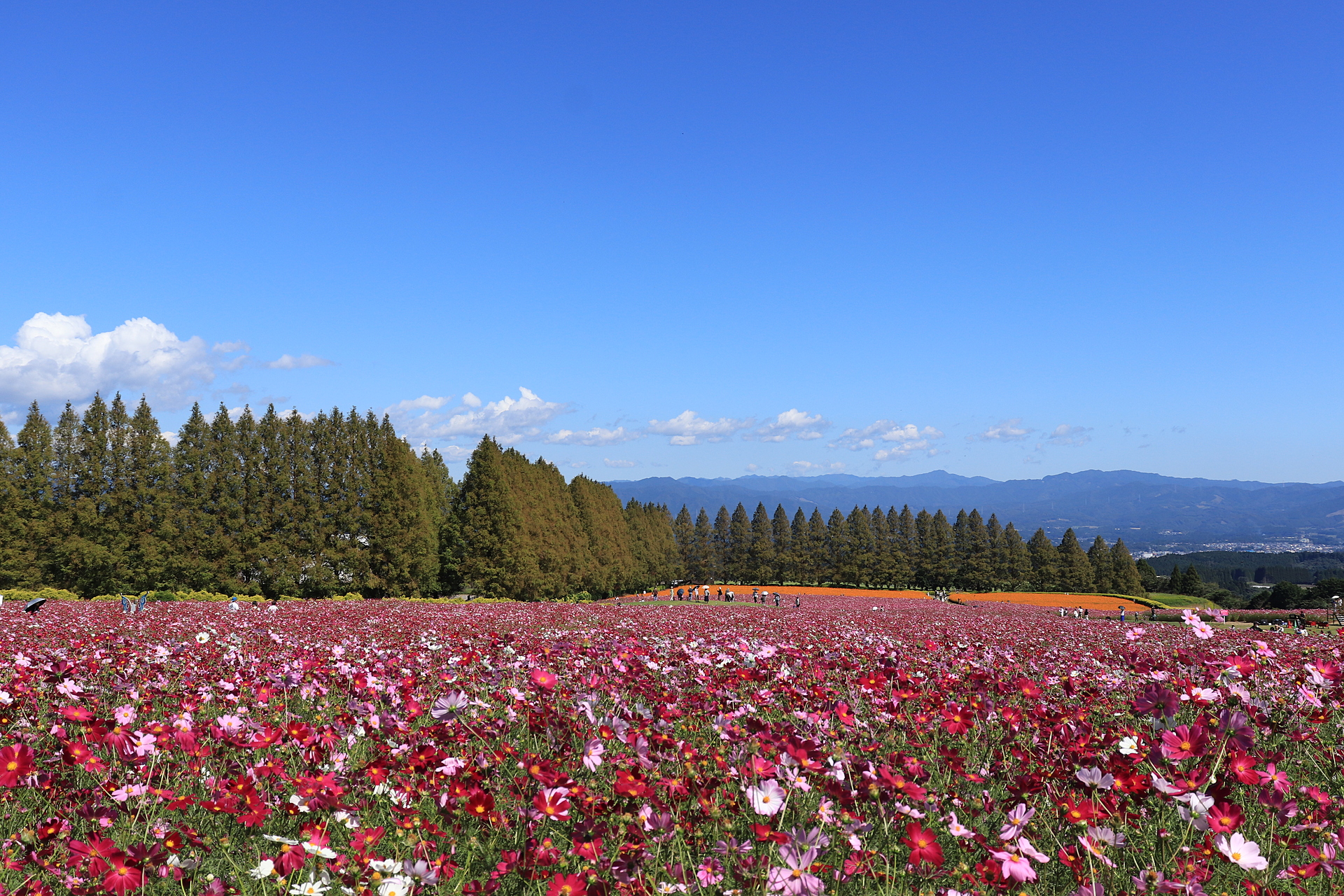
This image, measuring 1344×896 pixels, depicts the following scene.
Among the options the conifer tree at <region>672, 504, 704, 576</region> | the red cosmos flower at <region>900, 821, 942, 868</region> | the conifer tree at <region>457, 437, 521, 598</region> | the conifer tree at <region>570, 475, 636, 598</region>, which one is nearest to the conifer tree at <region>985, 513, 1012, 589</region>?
the conifer tree at <region>672, 504, 704, 576</region>

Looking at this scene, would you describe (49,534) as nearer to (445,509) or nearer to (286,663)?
(445,509)

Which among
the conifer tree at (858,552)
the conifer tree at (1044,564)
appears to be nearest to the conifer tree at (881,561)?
the conifer tree at (858,552)

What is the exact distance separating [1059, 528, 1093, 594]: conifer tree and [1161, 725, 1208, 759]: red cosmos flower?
78.2 m

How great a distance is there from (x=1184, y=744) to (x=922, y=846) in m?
1.34

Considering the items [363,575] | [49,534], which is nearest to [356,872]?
[363,575]

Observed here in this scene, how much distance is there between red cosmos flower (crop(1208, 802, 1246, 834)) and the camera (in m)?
2.60

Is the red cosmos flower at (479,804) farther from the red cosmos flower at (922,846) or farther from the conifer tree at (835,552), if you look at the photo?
the conifer tree at (835,552)

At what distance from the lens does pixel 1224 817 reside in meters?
2.67

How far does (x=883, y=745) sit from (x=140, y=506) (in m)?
42.1

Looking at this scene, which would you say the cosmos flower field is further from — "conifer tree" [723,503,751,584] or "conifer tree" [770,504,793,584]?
"conifer tree" [723,503,751,584]

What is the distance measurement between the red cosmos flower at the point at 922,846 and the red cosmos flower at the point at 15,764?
3.09 m

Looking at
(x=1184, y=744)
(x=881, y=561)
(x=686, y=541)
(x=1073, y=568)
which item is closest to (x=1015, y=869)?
(x=1184, y=744)

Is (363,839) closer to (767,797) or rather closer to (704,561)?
(767,797)

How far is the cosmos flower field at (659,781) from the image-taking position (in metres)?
2.69
